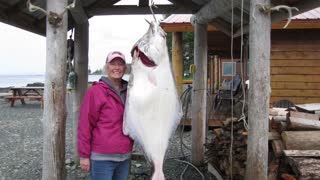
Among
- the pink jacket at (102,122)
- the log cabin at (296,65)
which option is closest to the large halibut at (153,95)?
the pink jacket at (102,122)

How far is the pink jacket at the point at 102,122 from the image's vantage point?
11.2ft

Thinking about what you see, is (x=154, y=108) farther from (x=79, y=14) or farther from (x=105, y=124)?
(x=79, y=14)

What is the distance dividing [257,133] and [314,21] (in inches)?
266

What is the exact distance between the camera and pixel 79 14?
22.8ft

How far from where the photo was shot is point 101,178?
3523 millimetres

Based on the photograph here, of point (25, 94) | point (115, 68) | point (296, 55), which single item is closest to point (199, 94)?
point (296, 55)

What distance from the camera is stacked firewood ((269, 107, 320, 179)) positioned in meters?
4.64

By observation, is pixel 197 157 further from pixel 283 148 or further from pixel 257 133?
pixel 257 133

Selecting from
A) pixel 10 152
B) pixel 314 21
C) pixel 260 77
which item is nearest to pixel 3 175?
pixel 10 152

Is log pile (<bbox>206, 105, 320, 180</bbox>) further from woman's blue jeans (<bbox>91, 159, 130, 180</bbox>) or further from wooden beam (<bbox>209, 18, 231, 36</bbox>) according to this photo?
woman's blue jeans (<bbox>91, 159, 130, 180</bbox>)

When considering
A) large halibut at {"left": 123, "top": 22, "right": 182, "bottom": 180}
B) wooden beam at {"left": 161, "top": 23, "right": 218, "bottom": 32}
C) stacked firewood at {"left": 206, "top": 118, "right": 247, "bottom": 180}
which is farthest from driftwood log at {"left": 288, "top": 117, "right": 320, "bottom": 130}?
wooden beam at {"left": 161, "top": 23, "right": 218, "bottom": 32}

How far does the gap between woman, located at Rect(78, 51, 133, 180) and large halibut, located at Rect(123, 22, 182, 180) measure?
14.1 inches

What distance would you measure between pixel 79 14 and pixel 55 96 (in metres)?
3.45

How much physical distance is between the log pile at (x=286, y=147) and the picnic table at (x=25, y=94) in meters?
16.4
